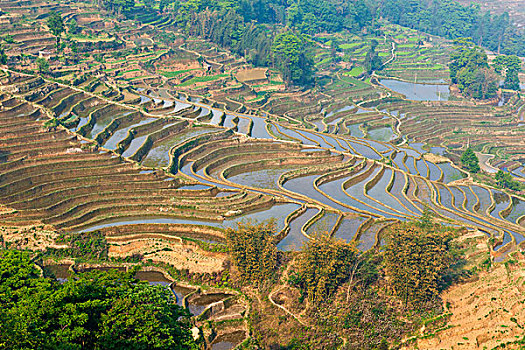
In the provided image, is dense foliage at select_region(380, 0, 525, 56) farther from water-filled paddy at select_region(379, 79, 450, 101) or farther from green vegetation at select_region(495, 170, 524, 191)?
green vegetation at select_region(495, 170, 524, 191)

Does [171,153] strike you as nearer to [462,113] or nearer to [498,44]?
[462,113]

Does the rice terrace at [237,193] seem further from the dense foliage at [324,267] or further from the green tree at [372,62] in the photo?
the green tree at [372,62]

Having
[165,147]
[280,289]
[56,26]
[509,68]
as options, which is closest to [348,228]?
[280,289]

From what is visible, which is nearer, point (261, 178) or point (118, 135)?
point (261, 178)

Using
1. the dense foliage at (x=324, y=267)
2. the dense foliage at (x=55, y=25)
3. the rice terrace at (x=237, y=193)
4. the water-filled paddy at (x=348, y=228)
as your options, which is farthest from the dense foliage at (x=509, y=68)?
the dense foliage at (x=324, y=267)

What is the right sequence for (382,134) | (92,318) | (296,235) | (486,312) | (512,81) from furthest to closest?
(512,81)
(382,134)
(296,235)
(486,312)
(92,318)

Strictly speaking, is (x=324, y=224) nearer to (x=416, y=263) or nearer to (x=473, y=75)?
(x=416, y=263)

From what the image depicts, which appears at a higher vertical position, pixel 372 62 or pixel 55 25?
pixel 55 25
